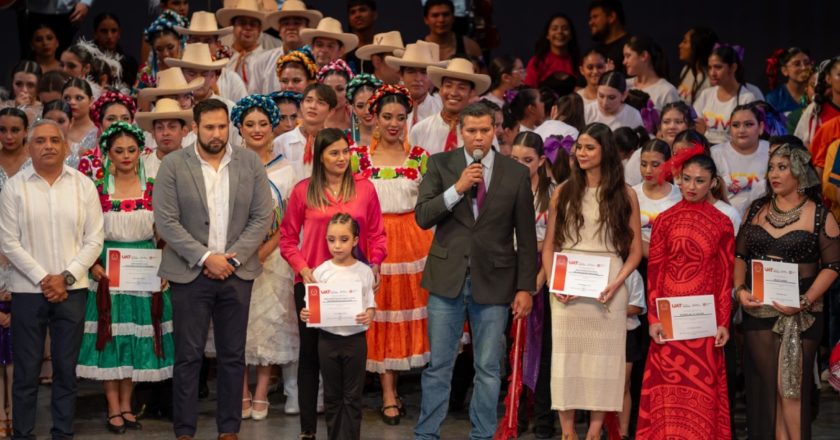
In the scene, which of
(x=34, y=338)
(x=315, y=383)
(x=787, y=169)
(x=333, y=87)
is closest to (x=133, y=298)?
(x=34, y=338)

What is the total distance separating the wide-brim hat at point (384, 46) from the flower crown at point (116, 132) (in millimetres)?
2557

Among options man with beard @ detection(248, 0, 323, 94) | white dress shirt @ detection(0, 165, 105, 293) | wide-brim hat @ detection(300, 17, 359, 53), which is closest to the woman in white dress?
white dress shirt @ detection(0, 165, 105, 293)

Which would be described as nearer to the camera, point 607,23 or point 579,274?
point 579,274

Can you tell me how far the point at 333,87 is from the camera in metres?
8.49

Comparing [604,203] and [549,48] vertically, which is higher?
[549,48]

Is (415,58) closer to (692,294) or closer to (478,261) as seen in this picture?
(478,261)

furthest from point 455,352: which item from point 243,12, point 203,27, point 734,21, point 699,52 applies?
point 734,21

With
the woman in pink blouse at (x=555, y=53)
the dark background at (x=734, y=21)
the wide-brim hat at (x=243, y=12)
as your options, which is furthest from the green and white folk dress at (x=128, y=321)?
the dark background at (x=734, y=21)

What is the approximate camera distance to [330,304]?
6.63 m

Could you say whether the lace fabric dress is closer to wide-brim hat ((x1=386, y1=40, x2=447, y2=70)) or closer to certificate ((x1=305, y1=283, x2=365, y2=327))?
certificate ((x1=305, y1=283, x2=365, y2=327))

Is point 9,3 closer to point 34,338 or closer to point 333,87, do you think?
point 333,87

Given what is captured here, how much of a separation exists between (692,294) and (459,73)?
2.37 m

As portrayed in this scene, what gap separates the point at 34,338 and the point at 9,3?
4824mm

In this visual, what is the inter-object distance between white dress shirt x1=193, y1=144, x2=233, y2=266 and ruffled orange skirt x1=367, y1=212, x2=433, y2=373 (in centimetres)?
110
